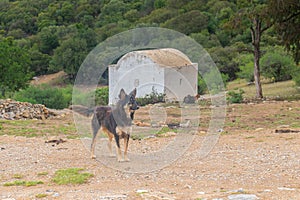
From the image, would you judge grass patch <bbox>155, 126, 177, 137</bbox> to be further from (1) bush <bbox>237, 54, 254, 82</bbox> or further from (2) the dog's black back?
(1) bush <bbox>237, 54, 254, 82</bbox>

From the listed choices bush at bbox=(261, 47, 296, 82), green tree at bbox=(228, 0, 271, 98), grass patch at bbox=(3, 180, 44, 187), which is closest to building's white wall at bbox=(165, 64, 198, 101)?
green tree at bbox=(228, 0, 271, 98)

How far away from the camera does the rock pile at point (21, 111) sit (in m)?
19.4

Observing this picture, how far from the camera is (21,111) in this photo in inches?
Result: 781

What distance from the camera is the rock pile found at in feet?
63.7

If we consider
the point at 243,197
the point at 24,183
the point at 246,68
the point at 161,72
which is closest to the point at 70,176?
the point at 24,183

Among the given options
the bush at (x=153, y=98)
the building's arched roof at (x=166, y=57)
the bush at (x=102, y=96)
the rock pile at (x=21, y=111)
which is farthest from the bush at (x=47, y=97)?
the building's arched roof at (x=166, y=57)

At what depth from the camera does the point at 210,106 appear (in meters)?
20.3

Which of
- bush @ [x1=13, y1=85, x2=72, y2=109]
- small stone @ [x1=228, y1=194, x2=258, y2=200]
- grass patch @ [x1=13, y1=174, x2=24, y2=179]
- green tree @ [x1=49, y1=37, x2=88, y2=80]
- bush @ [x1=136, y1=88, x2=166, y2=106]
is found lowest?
small stone @ [x1=228, y1=194, x2=258, y2=200]

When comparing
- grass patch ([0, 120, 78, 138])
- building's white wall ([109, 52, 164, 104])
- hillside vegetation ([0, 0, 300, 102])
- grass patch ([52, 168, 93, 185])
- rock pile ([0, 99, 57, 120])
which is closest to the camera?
grass patch ([52, 168, 93, 185])

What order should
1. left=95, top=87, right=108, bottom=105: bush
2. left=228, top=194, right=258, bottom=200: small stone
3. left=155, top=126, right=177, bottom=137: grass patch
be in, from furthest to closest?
left=95, top=87, right=108, bottom=105: bush, left=155, top=126, right=177, bottom=137: grass patch, left=228, top=194, right=258, bottom=200: small stone

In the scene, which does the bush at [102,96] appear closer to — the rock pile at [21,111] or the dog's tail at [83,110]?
the rock pile at [21,111]

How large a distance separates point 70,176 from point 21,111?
40.4 ft

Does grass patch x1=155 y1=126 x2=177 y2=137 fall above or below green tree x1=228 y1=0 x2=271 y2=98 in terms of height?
below

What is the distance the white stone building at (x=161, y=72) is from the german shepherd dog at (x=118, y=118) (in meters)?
5.85
